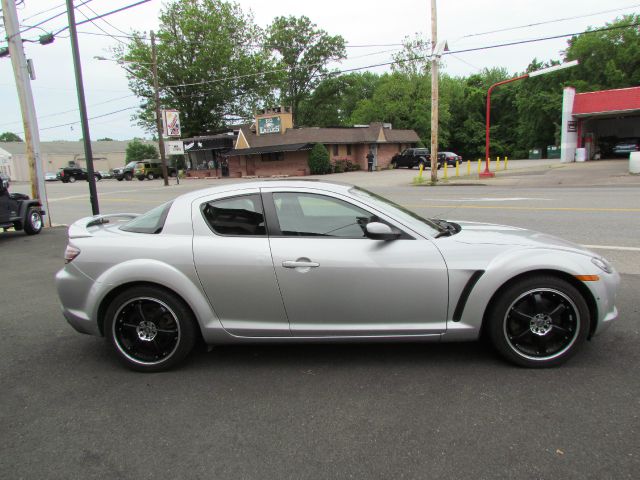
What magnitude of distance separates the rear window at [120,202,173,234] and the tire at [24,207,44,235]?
9.05m

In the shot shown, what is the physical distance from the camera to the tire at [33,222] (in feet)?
36.8

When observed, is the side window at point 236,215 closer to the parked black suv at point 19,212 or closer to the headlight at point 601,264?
the headlight at point 601,264

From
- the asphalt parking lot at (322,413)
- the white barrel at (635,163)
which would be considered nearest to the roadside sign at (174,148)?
the white barrel at (635,163)

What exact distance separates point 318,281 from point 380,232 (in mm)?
582

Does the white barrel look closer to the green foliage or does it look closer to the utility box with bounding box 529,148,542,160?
the green foliage

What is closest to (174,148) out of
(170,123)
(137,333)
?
(170,123)

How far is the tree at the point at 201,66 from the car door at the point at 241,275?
161 feet

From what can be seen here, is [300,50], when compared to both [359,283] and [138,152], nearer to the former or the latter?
[138,152]

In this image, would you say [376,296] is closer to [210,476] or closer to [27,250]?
[210,476]

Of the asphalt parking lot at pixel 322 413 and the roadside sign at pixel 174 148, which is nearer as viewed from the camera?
the asphalt parking lot at pixel 322 413

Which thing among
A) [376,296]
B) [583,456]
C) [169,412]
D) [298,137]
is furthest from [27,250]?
Result: [298,137]

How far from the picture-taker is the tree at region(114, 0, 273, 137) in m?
51.2

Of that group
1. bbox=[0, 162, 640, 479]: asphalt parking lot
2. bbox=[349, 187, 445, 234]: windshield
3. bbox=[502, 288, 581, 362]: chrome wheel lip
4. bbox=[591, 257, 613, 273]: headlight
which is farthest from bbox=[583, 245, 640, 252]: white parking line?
bbox=[349, 187, 445, 234]: windshield

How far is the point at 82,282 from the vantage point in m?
3.64
